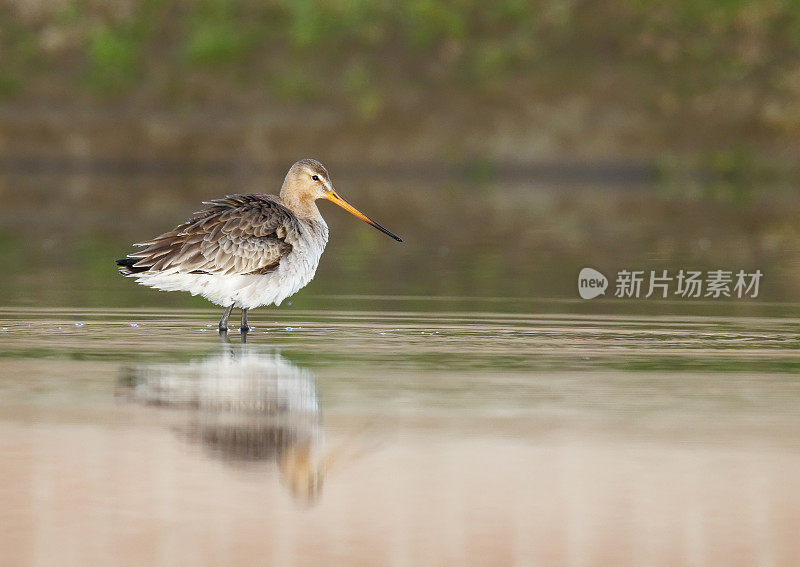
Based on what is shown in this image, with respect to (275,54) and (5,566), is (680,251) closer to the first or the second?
(5,566)

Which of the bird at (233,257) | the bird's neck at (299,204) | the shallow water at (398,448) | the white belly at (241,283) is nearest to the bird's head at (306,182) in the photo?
the bird's neck at (299,204)

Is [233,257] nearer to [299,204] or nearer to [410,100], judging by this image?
[299,204]

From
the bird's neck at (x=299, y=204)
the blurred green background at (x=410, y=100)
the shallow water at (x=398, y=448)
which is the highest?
the blurred green background at (x=410, y=100)

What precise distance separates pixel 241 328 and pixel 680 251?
7778 millimetres

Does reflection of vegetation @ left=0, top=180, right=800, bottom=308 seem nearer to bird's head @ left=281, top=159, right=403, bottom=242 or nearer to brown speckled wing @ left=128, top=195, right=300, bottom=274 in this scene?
bird's head @ left=281, top=159, right=403, bottom=242

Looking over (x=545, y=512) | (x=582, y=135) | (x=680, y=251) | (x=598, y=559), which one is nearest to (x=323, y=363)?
(x=545, y=512)

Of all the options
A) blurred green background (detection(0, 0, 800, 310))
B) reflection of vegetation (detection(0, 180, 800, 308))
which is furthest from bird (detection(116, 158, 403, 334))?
blurred green background (detection(0, 0, 800, 310))

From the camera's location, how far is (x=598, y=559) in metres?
5.14

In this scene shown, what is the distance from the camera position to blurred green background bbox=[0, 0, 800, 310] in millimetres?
31375

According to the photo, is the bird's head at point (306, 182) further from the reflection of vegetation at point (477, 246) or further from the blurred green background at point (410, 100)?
the blurred green background at point (410, 100)

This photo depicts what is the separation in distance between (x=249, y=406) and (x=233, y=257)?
9.93 feet

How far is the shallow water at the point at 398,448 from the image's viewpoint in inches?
211

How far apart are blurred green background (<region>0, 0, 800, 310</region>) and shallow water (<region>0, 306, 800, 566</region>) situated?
52.9 feet

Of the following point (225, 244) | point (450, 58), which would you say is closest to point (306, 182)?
point (225, 244)
